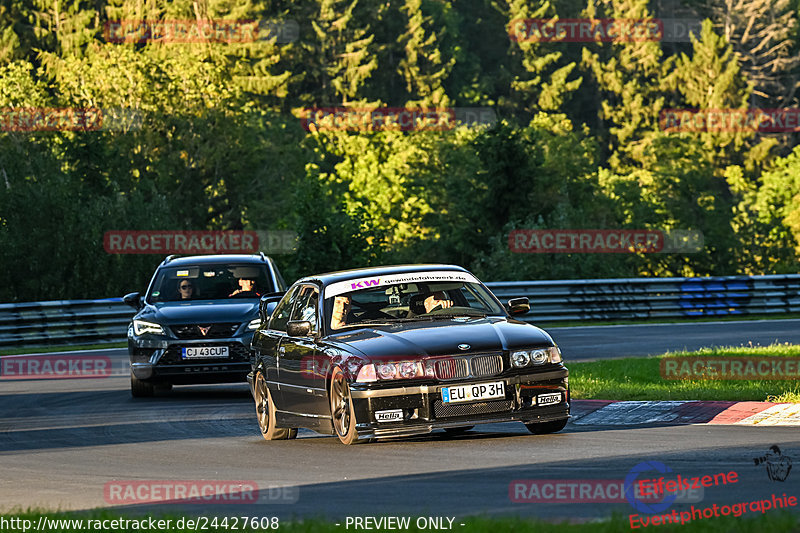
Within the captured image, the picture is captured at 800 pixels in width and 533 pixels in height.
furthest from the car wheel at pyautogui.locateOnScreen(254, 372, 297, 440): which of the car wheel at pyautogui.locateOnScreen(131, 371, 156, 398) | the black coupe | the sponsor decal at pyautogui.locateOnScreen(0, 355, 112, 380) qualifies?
the sponsor decal at pyautogui.locateOnScreen(0, 355, 112, 380)

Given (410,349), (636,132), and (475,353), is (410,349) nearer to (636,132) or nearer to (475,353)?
(475,353)

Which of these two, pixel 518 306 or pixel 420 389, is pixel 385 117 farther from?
pixel 420 389

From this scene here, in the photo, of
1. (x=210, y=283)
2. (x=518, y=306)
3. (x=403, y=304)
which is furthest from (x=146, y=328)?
(x=518, y=306)

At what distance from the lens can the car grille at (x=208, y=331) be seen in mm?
18078

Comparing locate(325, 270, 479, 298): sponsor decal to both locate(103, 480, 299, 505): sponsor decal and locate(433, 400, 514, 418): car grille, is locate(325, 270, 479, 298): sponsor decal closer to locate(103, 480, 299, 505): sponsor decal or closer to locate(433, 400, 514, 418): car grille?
locate(433, 400, 514, 418): car grille

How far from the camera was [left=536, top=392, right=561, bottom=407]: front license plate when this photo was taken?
12.1m

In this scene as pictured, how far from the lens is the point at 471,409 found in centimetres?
1174

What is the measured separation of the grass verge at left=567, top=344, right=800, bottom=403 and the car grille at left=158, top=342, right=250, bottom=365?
4022mm

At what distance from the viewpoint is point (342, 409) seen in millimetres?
12227

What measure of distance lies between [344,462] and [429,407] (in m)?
0.91

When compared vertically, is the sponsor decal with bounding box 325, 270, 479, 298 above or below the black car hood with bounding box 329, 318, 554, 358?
above

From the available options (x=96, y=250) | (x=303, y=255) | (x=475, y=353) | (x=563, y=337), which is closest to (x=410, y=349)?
(x=475, y=353)

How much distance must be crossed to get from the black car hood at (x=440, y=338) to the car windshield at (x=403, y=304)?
246 mm

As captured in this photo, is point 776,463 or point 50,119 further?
point 50,119
